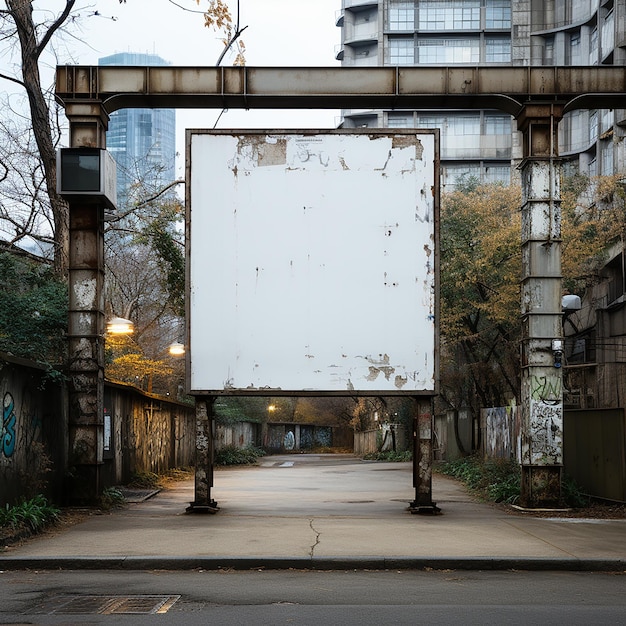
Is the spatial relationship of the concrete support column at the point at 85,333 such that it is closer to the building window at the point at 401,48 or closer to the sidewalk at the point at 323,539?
the sidewalk at the point at 323,539

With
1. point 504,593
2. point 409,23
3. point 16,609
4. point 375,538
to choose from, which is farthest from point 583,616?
point 409,23

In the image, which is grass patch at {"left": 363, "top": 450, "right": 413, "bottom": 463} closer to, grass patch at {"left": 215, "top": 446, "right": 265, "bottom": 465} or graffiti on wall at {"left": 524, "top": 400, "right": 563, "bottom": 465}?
grass patch at {"left": 215, "top": 446, "right": 265, "bottom": 465}

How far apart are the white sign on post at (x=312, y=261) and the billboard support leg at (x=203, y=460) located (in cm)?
37

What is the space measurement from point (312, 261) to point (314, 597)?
907cm

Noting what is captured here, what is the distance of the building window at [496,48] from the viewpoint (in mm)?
91506

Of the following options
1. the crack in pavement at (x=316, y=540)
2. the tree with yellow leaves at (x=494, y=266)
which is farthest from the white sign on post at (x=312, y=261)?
the tree with yellow leaves at (x=494, y=266)

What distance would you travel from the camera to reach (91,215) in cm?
1761

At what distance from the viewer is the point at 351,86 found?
18.0m

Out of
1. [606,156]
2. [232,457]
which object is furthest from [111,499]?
[606,156]

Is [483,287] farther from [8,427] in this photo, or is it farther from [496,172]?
[496,172]

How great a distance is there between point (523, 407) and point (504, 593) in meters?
8.98

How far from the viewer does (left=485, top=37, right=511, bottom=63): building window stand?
9151cm

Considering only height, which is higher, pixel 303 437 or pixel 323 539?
pixel 323 539

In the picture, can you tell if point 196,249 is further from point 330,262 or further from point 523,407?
point 523,407
